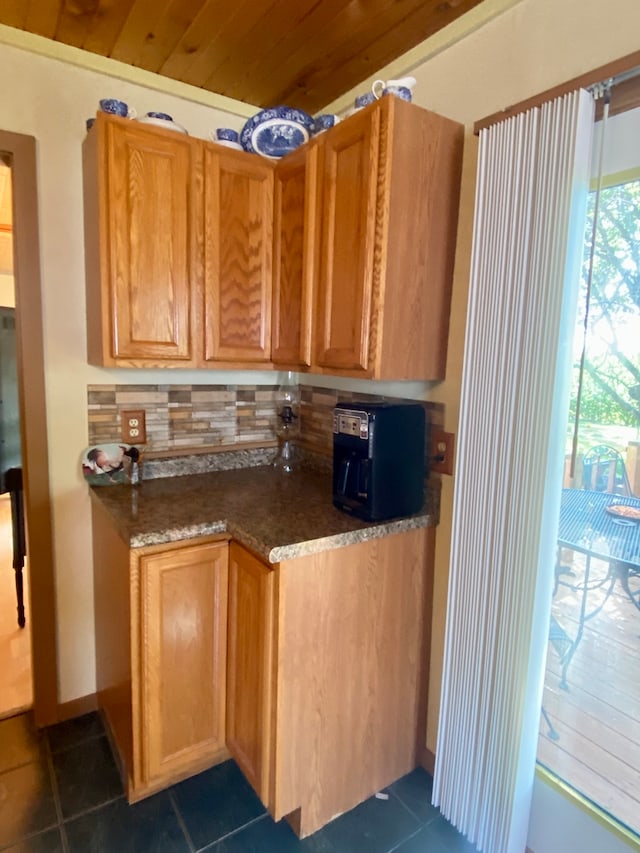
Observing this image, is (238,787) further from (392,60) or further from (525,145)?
(392,60)

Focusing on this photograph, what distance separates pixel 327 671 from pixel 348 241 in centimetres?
125

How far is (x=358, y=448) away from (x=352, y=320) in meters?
0.38

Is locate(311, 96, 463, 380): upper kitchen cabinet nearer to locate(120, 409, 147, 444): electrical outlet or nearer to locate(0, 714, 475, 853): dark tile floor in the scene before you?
locate(120, 409, 147, 444): electrical outlet

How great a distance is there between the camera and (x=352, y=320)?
1484mm

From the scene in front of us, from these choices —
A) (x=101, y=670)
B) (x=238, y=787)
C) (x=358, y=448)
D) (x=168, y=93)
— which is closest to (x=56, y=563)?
(x=101, y=670)

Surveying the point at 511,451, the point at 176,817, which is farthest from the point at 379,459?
the point at 176,817

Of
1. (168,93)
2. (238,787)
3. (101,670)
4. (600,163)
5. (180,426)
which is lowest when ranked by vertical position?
(238,787)

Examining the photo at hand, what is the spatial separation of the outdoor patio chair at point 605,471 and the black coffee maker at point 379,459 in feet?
1.57

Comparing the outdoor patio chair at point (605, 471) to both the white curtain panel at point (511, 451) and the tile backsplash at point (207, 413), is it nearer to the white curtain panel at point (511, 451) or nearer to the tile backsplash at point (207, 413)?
the white curtain panel at point (511, 451)

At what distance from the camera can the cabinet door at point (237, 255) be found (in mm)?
1744

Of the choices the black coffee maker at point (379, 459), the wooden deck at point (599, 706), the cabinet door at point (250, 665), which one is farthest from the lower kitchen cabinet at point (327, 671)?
the wooden deck at point (599, 706)

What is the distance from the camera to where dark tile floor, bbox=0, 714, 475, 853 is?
147 cm

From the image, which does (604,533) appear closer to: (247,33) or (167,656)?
(167,656)

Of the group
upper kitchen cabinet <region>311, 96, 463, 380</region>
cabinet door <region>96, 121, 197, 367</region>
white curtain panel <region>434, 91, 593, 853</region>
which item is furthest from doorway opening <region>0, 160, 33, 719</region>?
white curtain panel <region>434, 91, 593, 853</region>
